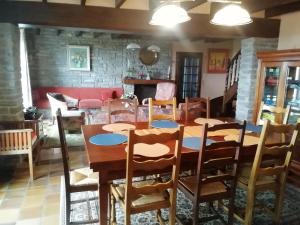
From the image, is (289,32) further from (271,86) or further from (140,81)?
(140,81)

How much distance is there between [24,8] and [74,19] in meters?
0.59

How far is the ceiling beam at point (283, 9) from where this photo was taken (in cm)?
350

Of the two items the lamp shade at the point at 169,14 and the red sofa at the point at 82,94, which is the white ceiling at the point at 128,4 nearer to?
the lamp shade at the point at 169,14

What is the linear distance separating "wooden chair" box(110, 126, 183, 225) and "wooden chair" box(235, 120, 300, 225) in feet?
2.12

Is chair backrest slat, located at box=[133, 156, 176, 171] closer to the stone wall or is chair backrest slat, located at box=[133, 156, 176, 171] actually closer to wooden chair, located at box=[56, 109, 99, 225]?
wooden chair, located at box=[56, 109, 99, 225]

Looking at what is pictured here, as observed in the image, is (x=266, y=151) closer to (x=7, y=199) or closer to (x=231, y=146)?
(x=231, y=146)

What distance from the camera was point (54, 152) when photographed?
3.91 meters

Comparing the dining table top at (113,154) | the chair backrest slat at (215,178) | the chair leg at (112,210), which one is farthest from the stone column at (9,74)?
the chair backrest slat at (215,178)

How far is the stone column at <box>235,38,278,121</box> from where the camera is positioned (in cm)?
397

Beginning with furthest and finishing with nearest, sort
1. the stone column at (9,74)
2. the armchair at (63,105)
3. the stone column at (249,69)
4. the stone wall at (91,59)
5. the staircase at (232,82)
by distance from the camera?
the stone wall at (91,59)
the staircase at (232,82)
the armchair at (63,105)
the stone column at (249,69)
the stone column at (9,74)

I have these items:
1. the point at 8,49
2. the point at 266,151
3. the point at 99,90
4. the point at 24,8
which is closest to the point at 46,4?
the point at 24,8

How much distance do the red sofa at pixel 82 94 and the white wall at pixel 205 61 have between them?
2097 mm

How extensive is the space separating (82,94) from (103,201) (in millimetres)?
5320

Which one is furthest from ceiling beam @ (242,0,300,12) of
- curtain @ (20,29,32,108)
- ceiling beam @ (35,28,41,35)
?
ceiling beam @ (35,28,41,35)
